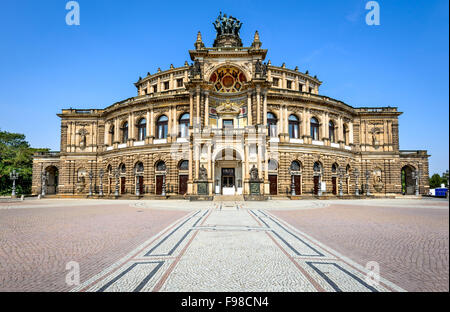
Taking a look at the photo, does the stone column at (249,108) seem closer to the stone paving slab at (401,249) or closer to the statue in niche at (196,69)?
the statue in niche at (196,69)

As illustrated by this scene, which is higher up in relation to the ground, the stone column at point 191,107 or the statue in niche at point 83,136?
the stone column at point 191,107

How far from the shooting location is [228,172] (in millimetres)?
31062

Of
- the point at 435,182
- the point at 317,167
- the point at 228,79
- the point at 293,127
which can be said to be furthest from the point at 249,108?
the point at 435,182

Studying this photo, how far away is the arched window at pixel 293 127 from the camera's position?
33.0 m

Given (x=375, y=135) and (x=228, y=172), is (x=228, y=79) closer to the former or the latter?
(x=228, y=172)

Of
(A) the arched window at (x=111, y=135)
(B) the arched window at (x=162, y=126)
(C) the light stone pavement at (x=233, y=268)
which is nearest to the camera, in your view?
(C) the light stone pavement at (x=233, y=268)

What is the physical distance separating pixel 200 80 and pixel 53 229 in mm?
23437

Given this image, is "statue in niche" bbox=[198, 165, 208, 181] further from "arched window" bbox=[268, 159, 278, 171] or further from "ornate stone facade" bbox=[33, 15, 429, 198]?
"arched window" bbox=[268, 159, 278, 171]

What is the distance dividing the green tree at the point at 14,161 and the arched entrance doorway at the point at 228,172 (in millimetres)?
39144

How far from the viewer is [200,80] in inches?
1120

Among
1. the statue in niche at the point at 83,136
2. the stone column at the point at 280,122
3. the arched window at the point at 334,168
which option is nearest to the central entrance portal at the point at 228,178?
the stone column at the point at 280,122

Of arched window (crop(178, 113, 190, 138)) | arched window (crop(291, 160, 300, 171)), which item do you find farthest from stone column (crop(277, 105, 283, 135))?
arched window (crop(178, 113, 190, 138))

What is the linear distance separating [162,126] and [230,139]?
11583 mm

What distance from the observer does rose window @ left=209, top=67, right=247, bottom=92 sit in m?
31.0
